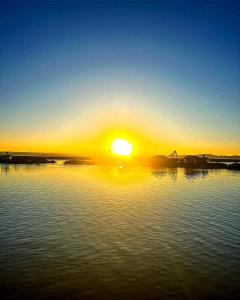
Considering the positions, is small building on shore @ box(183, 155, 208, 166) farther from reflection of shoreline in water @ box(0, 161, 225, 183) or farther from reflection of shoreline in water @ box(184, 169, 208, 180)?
reflection of shoreline in water @ box(184, 169, 208, 180)

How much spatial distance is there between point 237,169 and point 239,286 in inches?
4642

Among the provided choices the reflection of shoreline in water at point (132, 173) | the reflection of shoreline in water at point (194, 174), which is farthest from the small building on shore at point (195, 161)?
the reflection of shoreline in water at point (194, 174)

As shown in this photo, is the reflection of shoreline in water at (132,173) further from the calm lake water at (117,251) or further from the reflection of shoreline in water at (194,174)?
the calm lake water at (117,251)

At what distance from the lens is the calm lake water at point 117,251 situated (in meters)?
14.8

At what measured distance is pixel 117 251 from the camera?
2012 cm

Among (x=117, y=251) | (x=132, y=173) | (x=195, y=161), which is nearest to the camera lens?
(x=117, y=251)

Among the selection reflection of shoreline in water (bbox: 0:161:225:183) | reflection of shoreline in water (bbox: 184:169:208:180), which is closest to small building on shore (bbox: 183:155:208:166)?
reflection of shoreline in water (bbox: 0:161:225:183)

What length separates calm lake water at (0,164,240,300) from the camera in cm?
1480

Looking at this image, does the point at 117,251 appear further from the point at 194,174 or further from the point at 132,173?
the point at 194,174

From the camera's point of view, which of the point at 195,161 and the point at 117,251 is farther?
the point at 195,161

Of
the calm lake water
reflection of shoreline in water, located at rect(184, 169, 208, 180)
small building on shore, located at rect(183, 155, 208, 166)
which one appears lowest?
the calm lake water

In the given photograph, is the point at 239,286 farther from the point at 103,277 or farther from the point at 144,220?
the point at 144,220

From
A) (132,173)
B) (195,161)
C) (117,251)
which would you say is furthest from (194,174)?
→ (117,251)

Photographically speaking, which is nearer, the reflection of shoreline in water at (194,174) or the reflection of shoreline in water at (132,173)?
the reflection of shoreline in water at (132,173)
